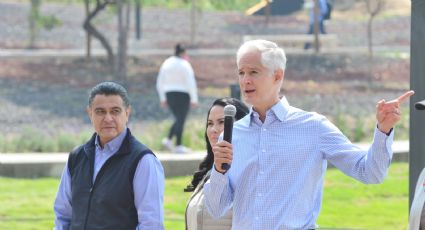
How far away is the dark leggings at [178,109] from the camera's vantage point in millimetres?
16938

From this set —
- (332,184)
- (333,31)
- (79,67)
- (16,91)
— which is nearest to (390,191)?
(332,184)

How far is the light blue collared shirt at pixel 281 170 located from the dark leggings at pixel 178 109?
11765mm

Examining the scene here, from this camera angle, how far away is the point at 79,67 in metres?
27.2

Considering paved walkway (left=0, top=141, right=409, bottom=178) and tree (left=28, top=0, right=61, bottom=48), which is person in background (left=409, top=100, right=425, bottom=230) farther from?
tree (left=28, top=0, right=61, bottom=48)

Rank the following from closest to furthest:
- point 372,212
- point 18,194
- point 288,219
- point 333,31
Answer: point 288,219 < point 372,212 < point 18,194 < point 333,31

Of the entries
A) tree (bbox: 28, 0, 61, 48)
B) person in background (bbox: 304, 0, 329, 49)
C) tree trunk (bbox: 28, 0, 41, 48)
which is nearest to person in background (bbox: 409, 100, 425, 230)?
tree (bbox: 28, 0, 61, 48)

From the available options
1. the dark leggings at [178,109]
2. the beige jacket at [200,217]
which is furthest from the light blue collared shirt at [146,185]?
the dark leggings at [178,109]

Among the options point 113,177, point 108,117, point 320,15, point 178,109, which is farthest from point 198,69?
point 113,177

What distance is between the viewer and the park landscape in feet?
42.3

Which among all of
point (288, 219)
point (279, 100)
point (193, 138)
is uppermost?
point (279, 100)

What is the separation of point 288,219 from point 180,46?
11.8 metres

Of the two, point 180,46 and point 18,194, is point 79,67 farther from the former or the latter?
point 18,194

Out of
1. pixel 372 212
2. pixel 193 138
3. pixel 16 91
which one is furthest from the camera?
pixel 16 91

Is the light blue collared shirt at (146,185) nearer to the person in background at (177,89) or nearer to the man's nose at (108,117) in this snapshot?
the man's nose at (108,117)
